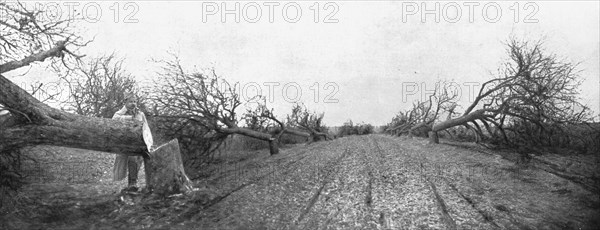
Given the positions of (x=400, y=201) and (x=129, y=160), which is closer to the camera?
(x=400, y=201)

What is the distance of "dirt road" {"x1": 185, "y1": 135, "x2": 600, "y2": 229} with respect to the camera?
13.5ft

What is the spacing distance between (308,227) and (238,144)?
15.9 meters

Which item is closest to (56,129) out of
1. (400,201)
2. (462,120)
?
(400,201)

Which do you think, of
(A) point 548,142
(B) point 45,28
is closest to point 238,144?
(B) point 45,28

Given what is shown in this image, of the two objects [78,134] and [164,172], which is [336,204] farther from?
[78,134]

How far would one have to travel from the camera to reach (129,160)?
21.4 feet

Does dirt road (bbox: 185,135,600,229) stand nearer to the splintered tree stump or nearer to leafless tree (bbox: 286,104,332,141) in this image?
the splintered tree stump

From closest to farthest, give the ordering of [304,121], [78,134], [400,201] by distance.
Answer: [400,201] < [78,134] < [304,121]

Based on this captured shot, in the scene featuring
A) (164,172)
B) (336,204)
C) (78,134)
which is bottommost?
(336,204)

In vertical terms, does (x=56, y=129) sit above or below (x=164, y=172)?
above

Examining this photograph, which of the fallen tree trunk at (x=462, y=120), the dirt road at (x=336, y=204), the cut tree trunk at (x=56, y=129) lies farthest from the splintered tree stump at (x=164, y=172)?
the fallen tree trunk at (x=462, y=120)

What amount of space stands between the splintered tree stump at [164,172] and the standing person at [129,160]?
73 cm

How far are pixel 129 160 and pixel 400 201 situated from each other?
512 cm

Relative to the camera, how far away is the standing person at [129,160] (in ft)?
20.9
